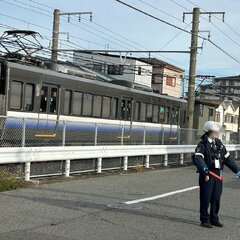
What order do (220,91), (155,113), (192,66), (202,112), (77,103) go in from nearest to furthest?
(77,103) → (192,66) → (155,113) → (202,112) → (220,91)

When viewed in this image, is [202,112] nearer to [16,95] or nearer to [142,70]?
[142,70]

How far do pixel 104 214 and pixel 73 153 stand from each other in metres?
5.35

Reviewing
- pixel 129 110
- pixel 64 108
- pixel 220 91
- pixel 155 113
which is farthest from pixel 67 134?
pixel 220 91

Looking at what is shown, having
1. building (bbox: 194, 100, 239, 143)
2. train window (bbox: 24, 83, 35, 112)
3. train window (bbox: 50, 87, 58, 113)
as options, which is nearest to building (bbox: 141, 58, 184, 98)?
building (bbox: 194, 100, 239, 143)

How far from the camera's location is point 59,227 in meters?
7.22

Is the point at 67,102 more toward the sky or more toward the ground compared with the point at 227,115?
more toward the ground

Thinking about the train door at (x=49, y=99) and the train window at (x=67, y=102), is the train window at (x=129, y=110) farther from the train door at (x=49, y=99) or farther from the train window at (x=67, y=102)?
the train door at (x=49, y=99)

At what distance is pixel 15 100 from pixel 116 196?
293 inches

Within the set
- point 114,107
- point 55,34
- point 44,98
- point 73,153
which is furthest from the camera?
point 55,34

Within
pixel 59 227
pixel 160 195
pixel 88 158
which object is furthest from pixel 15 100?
pixel 59 227

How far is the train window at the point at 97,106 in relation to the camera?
2108 cm

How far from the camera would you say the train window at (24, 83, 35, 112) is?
17.1 metres

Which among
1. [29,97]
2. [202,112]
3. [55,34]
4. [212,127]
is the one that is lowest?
[212,127]

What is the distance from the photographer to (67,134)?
51.2 ft
